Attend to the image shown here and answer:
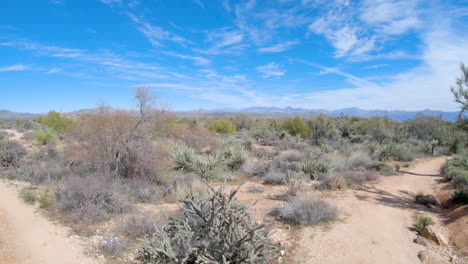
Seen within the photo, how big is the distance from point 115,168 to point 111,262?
5498 mm

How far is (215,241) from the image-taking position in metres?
3.87

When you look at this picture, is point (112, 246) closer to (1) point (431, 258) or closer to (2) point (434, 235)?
(1) point (431, 258)

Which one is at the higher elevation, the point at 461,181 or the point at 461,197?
the point at 461,181

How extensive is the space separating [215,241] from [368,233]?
3.99 metres

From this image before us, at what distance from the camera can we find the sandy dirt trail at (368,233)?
16.5ft

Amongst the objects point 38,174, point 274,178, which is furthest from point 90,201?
point 274,178

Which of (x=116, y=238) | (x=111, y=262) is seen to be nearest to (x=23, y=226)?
(x=116, y=238)

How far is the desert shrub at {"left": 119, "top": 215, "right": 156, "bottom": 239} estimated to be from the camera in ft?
18.9

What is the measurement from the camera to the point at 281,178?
10.3 meters

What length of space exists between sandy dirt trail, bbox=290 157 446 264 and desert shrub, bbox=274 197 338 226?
0.27m

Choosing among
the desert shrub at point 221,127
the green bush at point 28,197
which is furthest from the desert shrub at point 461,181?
the desert shrub at point 221,127

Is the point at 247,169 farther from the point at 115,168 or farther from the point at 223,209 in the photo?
the point at 223,209

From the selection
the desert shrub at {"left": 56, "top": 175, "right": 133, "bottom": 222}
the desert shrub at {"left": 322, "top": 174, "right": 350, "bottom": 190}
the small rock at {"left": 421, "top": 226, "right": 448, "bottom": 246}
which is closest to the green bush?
the desert shrub at {"left": 56, "top": 175, "right": 133, "bottom": 222}

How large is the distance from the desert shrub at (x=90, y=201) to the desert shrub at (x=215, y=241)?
3.04 meters
